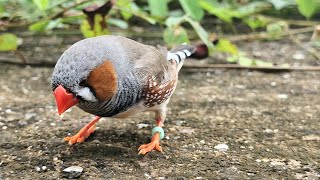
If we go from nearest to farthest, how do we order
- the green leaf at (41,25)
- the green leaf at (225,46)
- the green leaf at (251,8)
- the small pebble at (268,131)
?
the small pebble at (268,131)
the green leaf at (41,25)
the green leaf at (225,46)
the green leaf at (251,8)

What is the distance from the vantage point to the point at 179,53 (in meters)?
3.20

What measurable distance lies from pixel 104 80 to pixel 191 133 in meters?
0.79

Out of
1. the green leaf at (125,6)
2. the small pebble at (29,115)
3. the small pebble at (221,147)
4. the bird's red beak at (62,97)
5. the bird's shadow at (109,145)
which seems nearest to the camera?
the bird's red beak at (62,97)

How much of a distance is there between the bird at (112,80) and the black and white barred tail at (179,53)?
220 millimetres

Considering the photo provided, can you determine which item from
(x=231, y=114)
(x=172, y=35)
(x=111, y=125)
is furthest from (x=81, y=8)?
(x=231, y=114)

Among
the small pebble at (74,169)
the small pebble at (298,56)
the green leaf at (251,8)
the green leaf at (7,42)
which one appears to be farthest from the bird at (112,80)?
the small pebble at (298,56)

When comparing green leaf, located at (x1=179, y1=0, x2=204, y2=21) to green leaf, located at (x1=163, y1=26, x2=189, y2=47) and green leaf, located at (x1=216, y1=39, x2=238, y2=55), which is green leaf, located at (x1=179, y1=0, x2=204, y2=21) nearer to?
green leaf, located at (x1=163, y1=26, x2=189, y2=47)

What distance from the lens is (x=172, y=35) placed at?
3.65m

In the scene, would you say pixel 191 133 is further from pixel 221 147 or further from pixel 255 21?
pixel 255 21

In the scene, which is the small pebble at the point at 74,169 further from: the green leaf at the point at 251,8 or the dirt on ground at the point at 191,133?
the green leaf at the point at 251,8

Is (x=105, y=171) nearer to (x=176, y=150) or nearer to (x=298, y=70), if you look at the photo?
(x=176, y=150)

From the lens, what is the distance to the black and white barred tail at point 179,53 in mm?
3119

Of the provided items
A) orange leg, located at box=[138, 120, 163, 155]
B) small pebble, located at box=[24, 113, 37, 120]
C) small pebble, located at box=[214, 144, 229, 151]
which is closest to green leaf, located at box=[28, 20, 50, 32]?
small pebble, located at box=[24, 113, 37, 120]

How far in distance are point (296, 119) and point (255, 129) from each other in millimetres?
324
